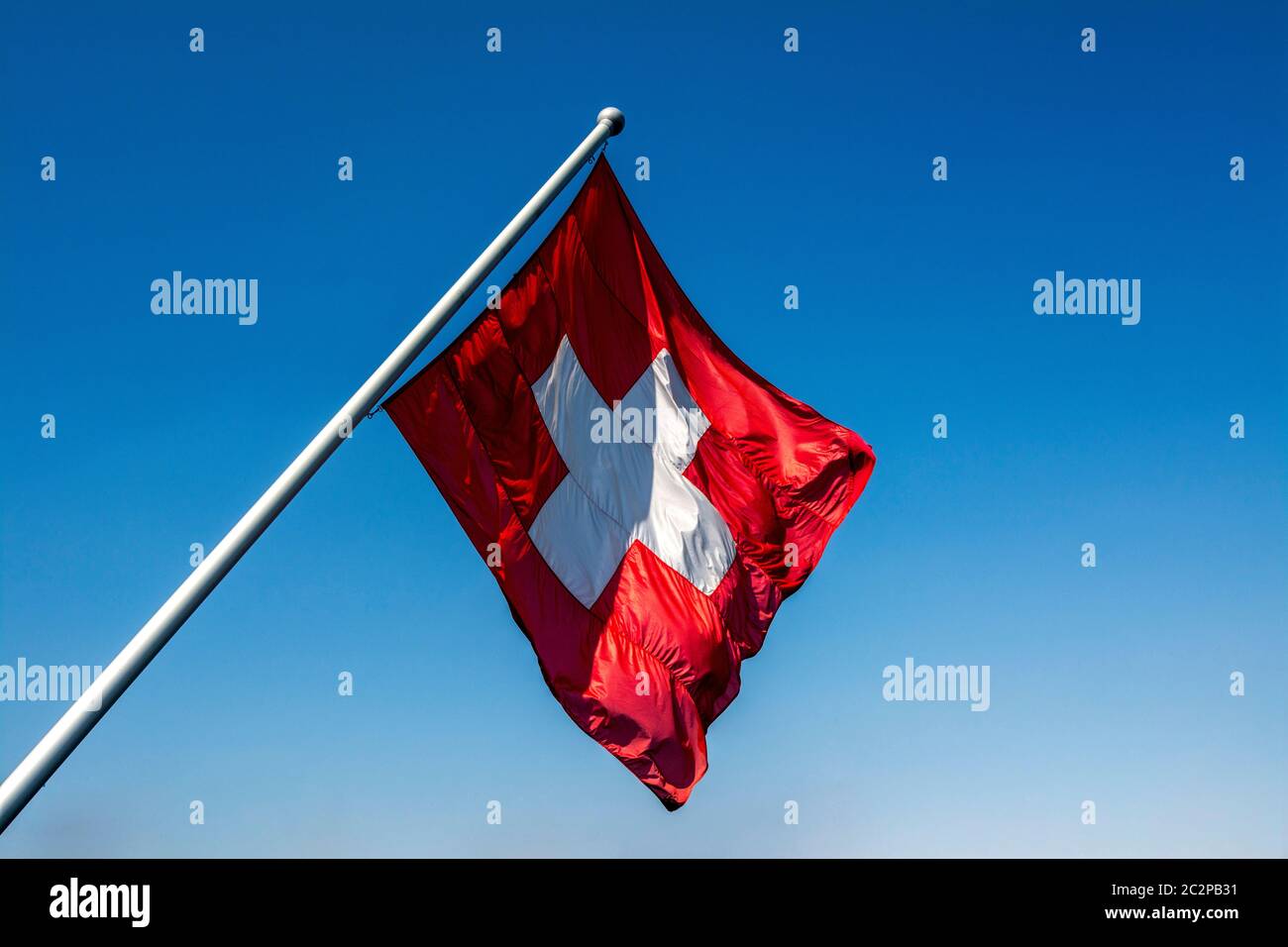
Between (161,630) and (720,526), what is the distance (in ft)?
23.8

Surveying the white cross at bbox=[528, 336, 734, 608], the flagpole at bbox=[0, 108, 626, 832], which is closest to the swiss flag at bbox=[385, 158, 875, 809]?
the white cross at bbox=[528, 336, 734, 608]

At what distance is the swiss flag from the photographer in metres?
11.8

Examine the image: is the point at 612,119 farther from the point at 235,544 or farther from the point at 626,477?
the point at 235,544

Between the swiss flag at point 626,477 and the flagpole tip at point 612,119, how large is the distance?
2.45 ft

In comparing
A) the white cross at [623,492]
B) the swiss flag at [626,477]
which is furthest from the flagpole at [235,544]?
the white cross at [623,492]

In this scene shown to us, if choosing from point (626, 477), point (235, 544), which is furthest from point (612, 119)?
point (235, 544)

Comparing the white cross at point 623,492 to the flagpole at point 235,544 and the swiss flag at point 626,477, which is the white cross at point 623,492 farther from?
the flagpole at point 235,544

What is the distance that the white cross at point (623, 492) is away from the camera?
1279 cm

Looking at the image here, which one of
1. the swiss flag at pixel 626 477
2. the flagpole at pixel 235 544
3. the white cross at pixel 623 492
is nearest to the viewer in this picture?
the flagpole at pixel 235 544

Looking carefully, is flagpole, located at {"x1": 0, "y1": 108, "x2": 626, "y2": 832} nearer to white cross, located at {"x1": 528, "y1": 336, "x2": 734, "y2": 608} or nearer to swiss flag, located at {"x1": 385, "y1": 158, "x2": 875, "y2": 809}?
swiss flag, located at {"x1": 385, "y1": 158, "x2": 875, "y2": 809}
